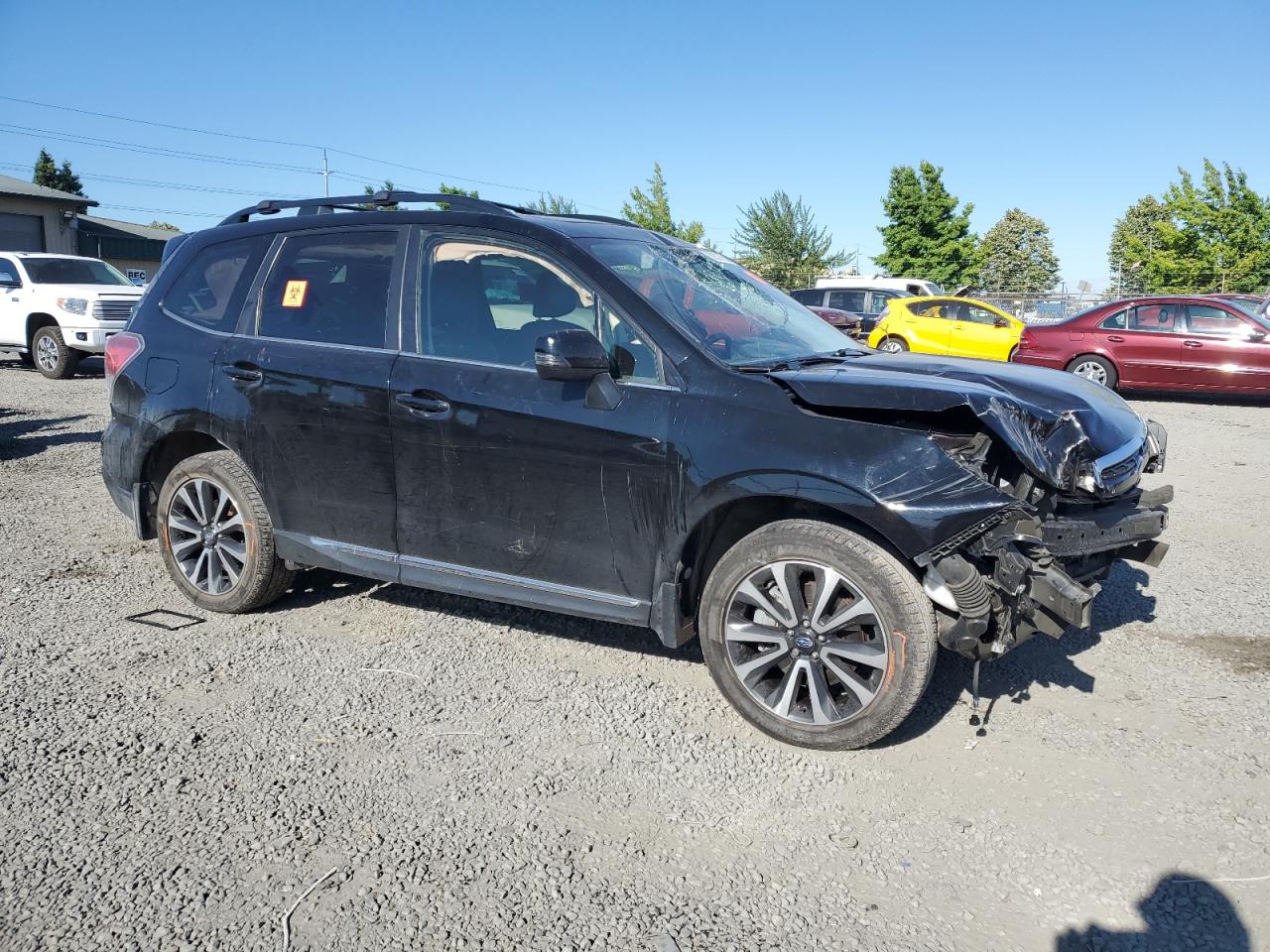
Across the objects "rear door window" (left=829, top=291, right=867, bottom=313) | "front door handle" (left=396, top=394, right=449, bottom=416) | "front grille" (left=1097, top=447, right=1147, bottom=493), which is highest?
"rear door window" (left=829, top=291, right=867, bottom=313)

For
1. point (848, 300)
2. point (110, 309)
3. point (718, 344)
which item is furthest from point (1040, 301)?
point (718, 344)

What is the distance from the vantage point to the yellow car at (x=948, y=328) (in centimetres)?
1902

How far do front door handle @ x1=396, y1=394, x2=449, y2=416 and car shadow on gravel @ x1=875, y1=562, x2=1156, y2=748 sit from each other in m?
2.19

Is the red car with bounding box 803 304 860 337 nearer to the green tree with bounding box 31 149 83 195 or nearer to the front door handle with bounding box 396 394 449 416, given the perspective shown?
the front door handle with bounding box 396 394 449 416

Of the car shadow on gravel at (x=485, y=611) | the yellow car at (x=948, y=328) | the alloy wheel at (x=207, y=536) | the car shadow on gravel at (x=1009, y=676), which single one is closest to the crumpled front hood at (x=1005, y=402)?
the car shadow on gravel at (x=1009, y=676)

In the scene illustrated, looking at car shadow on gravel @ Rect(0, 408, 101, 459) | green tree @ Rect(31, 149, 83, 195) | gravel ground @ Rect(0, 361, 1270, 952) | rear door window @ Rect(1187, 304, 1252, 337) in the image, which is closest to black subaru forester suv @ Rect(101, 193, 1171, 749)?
gravel ground @ Rect(0, 361, 1270, 952)

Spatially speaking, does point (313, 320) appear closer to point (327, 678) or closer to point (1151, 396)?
point (327, 678)

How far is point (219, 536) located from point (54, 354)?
13152 millimetres

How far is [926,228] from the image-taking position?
48938 mm

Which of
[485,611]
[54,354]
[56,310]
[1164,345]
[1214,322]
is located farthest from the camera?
[54,354]

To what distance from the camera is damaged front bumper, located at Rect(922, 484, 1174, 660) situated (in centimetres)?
324

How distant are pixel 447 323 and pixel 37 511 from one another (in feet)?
14.9

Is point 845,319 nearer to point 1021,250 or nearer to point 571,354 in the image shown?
point 571,354

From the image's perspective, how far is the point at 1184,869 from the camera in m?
2.86
